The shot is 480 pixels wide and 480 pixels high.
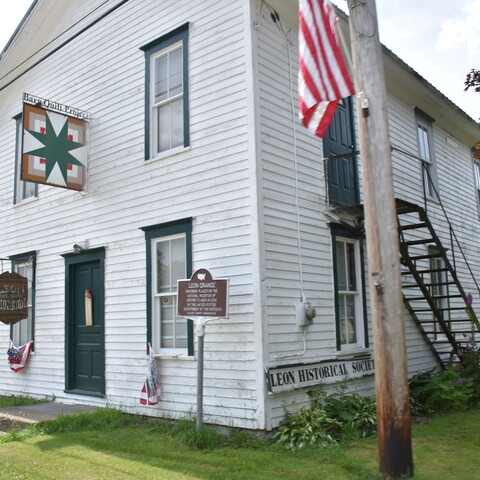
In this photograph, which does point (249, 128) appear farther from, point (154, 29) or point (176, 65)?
point (154, 29)

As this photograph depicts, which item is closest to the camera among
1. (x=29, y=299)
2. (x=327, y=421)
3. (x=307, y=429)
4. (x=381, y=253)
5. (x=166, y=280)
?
(x=381, y=253)

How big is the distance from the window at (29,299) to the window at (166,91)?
3.96m

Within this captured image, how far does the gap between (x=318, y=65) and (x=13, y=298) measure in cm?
771

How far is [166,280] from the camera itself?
8.68 m

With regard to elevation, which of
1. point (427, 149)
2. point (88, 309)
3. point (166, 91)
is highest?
point (427, 149)

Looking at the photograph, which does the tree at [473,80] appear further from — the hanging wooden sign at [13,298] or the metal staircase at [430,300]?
the hanging wooden sign at [13,298]

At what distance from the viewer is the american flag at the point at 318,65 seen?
564 centimetres

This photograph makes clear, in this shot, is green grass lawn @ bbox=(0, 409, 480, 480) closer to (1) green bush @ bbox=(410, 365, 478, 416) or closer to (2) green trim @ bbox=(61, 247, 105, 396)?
(1) green bush @ bbox=(410, 365, 478, 416)

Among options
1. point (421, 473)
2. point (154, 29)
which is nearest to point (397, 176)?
point (154, 29)

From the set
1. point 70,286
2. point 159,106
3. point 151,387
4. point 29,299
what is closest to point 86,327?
point 70,286

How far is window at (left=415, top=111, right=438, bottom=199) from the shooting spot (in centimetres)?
1274

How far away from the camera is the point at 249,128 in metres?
7.68

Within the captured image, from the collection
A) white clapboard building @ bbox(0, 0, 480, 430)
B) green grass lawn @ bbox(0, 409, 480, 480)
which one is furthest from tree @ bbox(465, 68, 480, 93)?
green grass lawn @ bbox(0, 409, 480, 480)

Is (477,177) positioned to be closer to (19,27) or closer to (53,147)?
(53,147)
